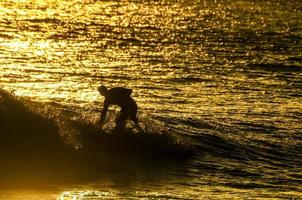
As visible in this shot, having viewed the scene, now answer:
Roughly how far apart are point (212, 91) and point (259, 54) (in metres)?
A: 15.1

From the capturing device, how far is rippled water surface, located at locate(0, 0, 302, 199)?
26234 mm

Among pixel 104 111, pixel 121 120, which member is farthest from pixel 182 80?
pixel 104 111

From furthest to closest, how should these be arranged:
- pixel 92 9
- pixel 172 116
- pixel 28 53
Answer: pixel 92 9
pixel 28 53
pixel 172 116

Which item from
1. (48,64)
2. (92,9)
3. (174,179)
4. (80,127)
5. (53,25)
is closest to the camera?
(174,179)

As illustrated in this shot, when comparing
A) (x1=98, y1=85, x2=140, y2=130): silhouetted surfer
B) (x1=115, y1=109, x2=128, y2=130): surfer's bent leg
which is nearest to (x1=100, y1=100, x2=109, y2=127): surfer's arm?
(x1=98, y1=85, x2=140, y2=130): silhouetted surfer

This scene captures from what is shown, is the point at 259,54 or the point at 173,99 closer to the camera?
the point at 173,99

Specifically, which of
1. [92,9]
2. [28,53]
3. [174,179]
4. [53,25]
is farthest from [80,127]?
[92,9]

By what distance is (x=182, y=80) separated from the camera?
4366cm

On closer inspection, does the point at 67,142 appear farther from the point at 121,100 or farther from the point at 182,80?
the point at 182,80

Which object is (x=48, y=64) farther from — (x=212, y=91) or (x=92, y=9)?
(x=92, y=9)

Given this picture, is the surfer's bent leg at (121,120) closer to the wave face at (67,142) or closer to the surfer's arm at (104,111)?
the wave face at (67,142)

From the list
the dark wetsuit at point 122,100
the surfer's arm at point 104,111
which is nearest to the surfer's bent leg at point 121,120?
the dark wetsuit at point 122,100

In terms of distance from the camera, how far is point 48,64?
4538cm

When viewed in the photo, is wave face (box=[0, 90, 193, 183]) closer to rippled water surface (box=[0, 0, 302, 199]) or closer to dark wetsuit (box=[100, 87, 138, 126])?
rippled water surface (box=[0, 0, 302, 199])
